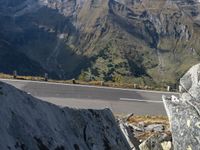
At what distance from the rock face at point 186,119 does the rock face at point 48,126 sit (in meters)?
1.36

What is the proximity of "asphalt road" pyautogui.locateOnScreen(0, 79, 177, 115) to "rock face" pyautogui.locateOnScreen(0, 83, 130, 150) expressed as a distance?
2481 centimetres

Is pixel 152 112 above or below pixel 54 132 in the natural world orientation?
below

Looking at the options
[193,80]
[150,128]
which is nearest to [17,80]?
[150,128]

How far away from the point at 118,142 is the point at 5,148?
4391 millimetres

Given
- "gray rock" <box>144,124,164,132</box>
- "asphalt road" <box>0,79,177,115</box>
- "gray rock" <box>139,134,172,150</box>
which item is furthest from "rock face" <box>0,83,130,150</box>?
"asphalt road" <box>0,79,177,115</box>

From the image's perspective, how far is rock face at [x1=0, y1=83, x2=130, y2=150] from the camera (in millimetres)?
6867

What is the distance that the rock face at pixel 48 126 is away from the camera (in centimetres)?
687

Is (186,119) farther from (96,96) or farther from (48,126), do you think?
(96,96)

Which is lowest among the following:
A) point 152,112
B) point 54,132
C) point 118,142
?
point 152,112

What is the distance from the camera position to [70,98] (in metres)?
37.8

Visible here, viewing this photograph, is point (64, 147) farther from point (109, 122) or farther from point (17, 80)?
point (17, 80)

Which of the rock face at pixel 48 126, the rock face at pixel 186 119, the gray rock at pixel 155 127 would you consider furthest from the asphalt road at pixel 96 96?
A: the rock face at pixel 48 126

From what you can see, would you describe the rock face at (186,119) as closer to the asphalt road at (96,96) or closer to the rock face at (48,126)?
the rock face at (48,126)

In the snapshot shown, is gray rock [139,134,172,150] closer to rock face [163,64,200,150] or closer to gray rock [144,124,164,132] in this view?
rock face [163,64,200,150]
